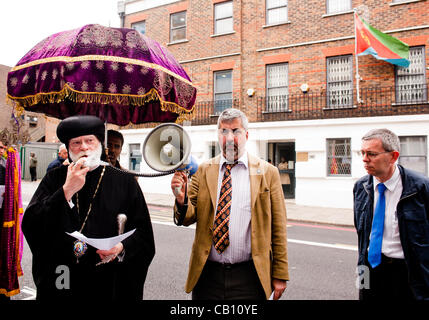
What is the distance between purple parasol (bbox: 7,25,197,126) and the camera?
2.23 m

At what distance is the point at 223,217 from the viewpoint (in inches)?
85.2

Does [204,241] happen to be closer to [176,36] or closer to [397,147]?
[397,147]

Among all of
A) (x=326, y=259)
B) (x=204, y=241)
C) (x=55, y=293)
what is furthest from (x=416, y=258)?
(x=326, y=259)

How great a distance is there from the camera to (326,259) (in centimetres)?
555

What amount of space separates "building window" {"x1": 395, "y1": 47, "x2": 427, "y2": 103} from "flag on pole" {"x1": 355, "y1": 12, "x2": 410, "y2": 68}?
0.42 m

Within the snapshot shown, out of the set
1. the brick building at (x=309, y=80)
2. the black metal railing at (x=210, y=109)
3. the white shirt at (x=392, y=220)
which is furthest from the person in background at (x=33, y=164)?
the white shirt at (x=392, y=220)

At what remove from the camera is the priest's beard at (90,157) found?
6.20 ft

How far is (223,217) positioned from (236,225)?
11 centimetres

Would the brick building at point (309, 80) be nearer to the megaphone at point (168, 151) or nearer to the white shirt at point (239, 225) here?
the white shirt at point (239, 225)

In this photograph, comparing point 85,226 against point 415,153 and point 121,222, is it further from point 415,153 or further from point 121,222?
point 415,153

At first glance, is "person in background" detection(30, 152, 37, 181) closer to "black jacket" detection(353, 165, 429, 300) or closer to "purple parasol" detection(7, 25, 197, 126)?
"purple parasol" detection(7, 25, 197, 126)

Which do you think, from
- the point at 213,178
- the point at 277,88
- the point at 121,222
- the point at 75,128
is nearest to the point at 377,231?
the point at 213,178

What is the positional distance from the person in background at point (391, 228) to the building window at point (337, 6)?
12.1m
